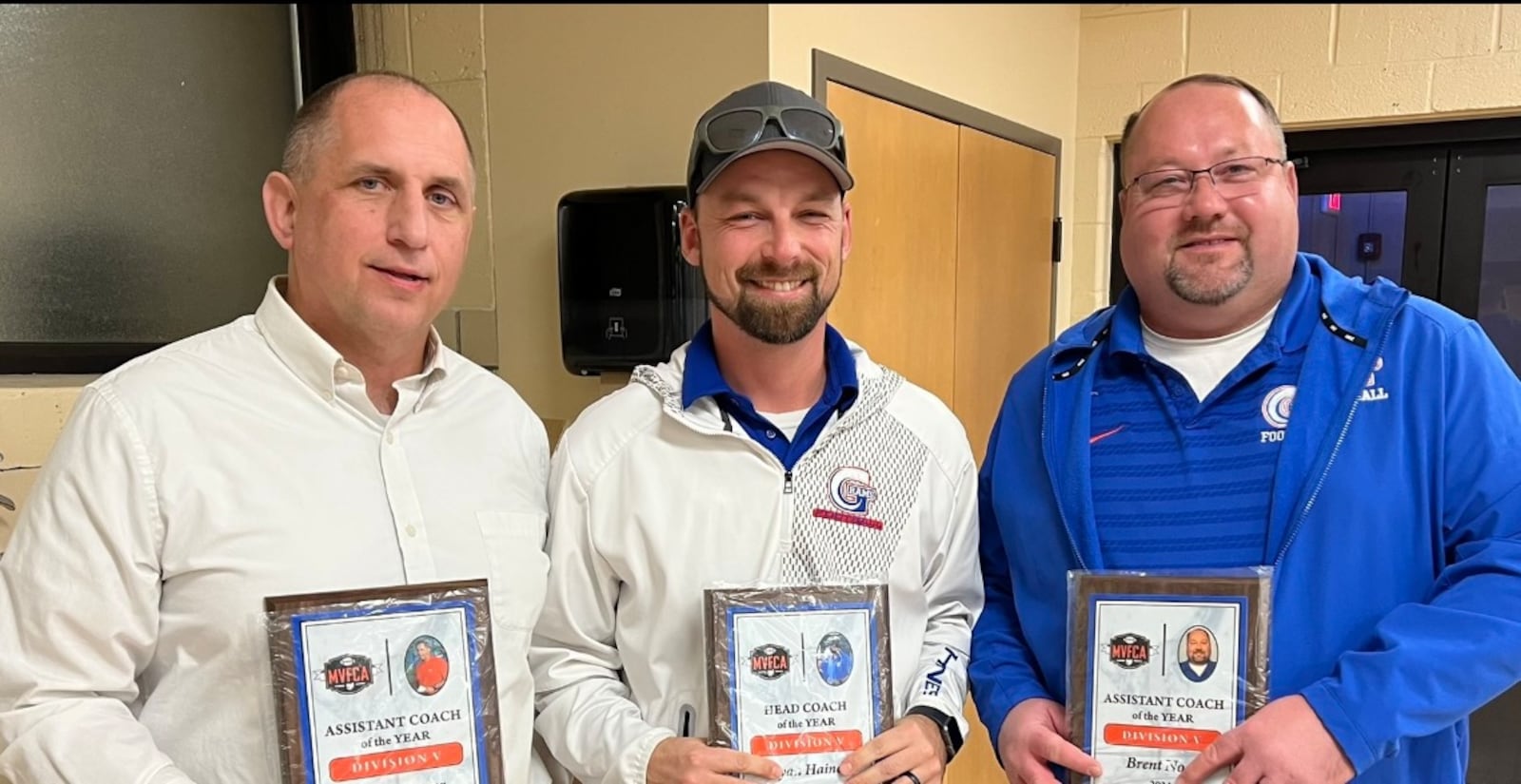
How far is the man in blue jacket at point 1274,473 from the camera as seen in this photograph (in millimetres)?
1173

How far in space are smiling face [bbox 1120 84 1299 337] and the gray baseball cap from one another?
1.47 ft

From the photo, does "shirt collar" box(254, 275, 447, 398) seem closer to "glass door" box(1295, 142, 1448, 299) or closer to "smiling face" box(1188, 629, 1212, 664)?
"smiling face" box(1188, 629, 1212, 664)

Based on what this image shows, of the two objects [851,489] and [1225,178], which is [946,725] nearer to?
[851,489]

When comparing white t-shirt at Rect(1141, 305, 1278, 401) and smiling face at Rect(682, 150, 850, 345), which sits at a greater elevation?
smiling face at Rect(682, 150, 850, 345)

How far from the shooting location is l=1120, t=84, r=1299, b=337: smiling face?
1345 millimetres

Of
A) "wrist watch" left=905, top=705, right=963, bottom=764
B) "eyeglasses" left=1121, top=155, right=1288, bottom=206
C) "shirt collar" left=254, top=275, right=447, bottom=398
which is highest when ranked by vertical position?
"eyeglasses" left=1121, top=155, right=1288, bottom=206

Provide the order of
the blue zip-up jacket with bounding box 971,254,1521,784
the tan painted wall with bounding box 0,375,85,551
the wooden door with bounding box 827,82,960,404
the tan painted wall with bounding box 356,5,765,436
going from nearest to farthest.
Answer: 1. the blue zip-up jacket with bounding box 971,254,1521,784
2. the tan painted wall with bounding box 0,375,85,551
3. the tan painted wall with bounding box 356,5,765,436
4. the wooden door with bounding box 827,82,960,404

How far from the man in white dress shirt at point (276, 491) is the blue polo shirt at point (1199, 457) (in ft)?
2.70

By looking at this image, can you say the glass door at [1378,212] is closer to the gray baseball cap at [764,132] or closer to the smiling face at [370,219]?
the gray baseball cap at [764,132]

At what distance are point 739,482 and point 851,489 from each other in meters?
0.16

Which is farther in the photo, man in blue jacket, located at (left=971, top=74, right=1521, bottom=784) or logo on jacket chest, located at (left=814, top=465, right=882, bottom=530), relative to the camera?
logo on jacket chest, located at (left=814, top=465, right=882, bottom=530)

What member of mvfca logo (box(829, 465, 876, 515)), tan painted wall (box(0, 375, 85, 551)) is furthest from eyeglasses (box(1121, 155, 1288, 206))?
tan painted wall (box(0, 375, 85, 551))

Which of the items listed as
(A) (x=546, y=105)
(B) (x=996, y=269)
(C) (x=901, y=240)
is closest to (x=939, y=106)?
(C) (x=901, y=240)

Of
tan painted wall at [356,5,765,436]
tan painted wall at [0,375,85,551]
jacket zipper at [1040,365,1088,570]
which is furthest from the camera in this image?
tan painted wall at [356,5,765,436]
